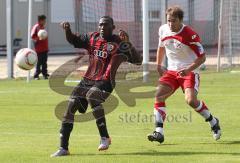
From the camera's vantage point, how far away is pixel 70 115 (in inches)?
410

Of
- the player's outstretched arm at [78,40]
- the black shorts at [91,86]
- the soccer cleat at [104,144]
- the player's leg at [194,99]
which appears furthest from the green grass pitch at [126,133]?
the player's outstretched arm at [78,40]

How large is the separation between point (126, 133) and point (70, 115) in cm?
239

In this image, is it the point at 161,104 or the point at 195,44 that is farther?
the point at 161,104

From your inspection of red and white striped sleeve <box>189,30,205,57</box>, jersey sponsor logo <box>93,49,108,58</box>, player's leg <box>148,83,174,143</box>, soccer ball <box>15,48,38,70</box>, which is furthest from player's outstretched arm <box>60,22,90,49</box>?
soccer ball <box>15,48,38,70</box>

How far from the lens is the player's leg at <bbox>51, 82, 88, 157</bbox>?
10.3 metres

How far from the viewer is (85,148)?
10930 millimetres

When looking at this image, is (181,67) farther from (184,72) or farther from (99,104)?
(99,104)

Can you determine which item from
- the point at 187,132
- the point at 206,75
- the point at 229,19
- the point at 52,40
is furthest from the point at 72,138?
the point at 52,40

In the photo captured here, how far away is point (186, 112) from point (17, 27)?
30732 millimetres

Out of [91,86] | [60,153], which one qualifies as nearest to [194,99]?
[91,86]

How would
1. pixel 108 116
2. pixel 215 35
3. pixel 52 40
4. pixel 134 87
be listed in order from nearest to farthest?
1. pixel 108 116
2. pixel 134 87
3. pixel 215 35
4. pixel 52 40

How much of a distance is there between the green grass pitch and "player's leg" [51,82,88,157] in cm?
17

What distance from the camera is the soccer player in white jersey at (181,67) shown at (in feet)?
37.2

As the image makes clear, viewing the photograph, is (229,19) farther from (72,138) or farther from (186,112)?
(72,138)
